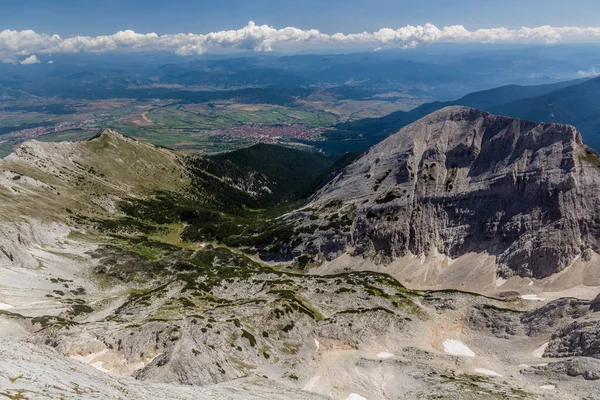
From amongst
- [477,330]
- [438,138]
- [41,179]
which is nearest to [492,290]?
[477,330]

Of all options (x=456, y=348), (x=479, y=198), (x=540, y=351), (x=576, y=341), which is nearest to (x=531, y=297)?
(x=540, y=351)

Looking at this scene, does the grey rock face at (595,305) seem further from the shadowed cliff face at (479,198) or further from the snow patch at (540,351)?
the shadowed cliff face at (479,198)

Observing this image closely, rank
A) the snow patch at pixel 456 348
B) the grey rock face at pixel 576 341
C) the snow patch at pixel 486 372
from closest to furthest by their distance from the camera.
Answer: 1. the grey rock face at pixel 576 341
2. the snow patch at pixel 486 372
3. the snow patch at pixel 456 348

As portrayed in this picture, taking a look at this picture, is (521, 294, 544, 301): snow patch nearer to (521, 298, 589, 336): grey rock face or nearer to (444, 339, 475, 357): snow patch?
(521, 298, 589, 336): grey rock face

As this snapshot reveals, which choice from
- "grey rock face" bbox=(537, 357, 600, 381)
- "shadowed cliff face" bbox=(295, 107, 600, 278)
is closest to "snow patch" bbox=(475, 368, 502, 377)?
"grey rock face" bbox=(537, 357, 600, 381)

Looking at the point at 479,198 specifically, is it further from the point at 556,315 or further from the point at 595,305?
the point at 595,305

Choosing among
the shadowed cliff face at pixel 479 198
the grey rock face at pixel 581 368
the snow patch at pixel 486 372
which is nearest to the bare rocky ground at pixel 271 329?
the grey rock face at pixel 581 368
